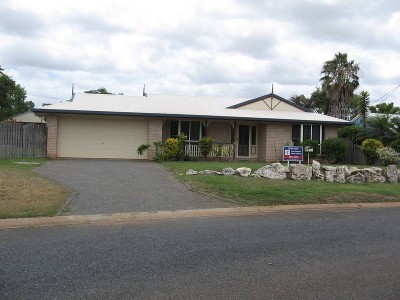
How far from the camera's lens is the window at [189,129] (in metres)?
23.6

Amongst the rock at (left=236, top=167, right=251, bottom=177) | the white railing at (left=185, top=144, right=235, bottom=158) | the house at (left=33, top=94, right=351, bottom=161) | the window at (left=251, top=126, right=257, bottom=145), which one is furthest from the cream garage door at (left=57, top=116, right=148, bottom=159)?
the rock at (left=236, top=167, right=251, bottom=177)

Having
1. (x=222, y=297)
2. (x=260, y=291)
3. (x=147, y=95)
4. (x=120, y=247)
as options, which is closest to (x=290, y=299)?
(x=260, y=291)

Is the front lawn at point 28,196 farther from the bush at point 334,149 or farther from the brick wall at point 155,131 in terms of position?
the bush at point 334,149

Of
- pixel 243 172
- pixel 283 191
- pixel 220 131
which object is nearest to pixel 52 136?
pixel 220 131

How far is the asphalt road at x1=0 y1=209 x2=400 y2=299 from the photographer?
175 inches

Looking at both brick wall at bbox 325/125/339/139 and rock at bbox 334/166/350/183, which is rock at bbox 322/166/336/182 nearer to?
rock at bbox 334/166/350/183

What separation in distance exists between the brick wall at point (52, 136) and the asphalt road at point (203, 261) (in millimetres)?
14353

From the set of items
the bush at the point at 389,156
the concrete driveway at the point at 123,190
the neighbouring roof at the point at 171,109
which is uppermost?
the neighbouring roof at the point at 171,109

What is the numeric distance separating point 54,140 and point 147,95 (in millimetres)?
9523

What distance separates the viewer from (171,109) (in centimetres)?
2308

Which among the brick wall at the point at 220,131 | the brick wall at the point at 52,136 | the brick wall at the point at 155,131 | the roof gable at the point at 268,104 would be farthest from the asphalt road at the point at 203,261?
the roof gable at the point at 268,104

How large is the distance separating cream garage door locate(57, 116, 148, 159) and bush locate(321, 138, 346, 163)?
33.5 ft

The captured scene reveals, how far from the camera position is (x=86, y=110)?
20.7 metres

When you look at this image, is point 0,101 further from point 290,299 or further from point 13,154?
point 290,299
